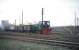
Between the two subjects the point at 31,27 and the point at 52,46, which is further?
the point at 31,27

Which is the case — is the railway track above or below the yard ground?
above

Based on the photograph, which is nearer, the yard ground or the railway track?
the railway track

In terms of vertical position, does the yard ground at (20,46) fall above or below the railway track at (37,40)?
below

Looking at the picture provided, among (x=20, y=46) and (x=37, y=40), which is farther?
(x=20, y=46)

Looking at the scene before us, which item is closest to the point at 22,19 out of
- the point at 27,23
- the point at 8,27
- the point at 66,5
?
the point at 27,23

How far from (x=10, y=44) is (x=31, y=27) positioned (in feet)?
1.61

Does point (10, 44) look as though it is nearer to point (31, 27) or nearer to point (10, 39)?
point (10, 39)

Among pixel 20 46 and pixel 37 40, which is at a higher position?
pixel 37 40

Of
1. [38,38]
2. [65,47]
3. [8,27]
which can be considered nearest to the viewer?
[65,47]

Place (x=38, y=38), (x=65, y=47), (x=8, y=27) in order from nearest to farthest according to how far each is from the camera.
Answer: (x=65, y=47) → (x=38, y=38) → (x=8, y=27)

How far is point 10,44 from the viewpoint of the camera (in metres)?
2.74

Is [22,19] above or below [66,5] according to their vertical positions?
below

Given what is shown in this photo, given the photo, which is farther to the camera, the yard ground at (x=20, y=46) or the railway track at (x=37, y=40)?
the yard ground at (x=20, y=46)

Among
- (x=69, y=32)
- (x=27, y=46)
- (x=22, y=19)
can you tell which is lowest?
(x=27, y=46)
